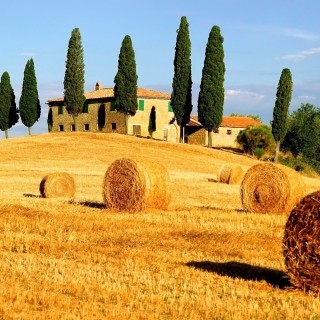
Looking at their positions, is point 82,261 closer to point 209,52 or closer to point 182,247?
point 182,247

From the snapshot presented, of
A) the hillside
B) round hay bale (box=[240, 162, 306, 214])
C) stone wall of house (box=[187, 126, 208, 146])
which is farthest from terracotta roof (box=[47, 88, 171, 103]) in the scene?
round hay bale (box=[240, 162, 306, 214])

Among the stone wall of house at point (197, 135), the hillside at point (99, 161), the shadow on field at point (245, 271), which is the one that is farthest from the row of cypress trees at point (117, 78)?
the shadow on field at point (245, 271)

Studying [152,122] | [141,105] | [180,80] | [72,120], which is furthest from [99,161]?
[72,120]

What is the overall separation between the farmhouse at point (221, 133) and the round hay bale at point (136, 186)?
59341 mm

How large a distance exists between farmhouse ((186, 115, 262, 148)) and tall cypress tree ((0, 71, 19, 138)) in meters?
20.9

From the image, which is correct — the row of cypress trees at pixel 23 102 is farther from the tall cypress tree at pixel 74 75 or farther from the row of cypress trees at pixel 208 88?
the row of cypress trees at pixel 208 88

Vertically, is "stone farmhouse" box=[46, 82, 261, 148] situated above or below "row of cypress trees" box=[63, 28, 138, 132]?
below

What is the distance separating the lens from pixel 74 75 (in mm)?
67125

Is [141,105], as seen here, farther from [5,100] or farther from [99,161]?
[99,161]

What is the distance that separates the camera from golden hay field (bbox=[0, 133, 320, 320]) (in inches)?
358

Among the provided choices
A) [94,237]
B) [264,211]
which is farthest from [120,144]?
[94,237]

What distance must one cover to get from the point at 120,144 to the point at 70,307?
51453 millimetres

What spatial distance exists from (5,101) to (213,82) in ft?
78.4

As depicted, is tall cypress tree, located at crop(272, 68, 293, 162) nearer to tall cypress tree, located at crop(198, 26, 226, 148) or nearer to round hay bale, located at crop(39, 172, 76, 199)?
tall cypress tree, located at crop(198, 26, 226, 148)
